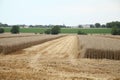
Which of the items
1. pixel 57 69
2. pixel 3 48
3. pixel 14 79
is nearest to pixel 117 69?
pixel 57 69

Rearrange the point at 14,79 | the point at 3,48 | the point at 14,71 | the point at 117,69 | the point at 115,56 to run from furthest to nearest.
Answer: the point at 3,48, the point at 115,56, the point at 117,69, the point at 14,71, the point at 14,79

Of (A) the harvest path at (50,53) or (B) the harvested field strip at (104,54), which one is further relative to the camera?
(B) the harvested field strip at (104,54)

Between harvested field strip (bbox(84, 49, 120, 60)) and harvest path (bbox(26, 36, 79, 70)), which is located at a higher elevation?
harvested field strip (bbox(84, 49, 120, 60))

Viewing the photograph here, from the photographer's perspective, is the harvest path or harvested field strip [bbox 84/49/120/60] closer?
the harvest path

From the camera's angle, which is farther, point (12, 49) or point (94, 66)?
point (12, 49)

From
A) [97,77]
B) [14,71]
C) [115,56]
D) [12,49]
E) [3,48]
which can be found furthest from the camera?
[12,49]

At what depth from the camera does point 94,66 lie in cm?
2008

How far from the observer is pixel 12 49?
1228 inches

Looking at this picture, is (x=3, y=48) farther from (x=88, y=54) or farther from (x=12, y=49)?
(x=88, y=54)

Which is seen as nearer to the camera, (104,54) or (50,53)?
(104,54)

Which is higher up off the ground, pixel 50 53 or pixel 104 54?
pixel 104 54

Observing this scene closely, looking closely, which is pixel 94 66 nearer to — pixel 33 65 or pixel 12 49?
pixel 33 65

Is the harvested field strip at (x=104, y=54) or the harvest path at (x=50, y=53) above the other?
the harvested field strip at (x=104, y=54)

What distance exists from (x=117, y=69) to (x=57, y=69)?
4370mm
